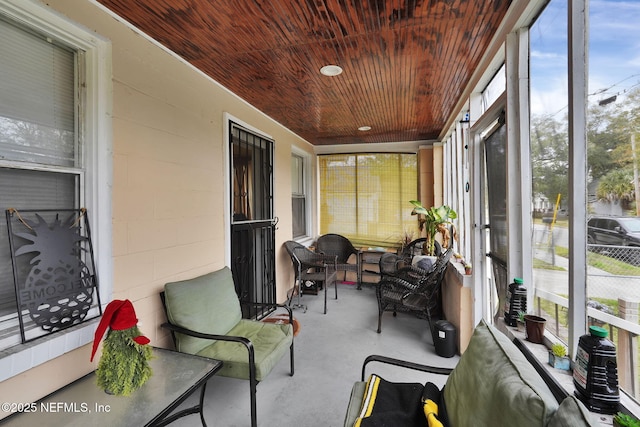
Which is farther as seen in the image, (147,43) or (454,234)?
(454,234)

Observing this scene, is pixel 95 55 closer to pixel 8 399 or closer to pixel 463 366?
pixel 8 399

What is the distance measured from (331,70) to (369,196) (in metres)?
3.26

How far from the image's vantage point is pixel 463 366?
123cm

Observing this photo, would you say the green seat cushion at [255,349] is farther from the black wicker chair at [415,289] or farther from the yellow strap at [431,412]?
the black wicker chair at [415,289]

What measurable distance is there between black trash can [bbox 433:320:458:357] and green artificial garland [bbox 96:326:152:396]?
248 centimetres

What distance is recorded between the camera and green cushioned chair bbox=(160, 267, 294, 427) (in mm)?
1851

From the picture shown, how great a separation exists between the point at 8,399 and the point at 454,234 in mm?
4338

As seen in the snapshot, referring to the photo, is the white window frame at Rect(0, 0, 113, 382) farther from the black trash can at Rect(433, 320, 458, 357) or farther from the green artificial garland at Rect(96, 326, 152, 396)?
the black trash can at Rect(433, 320, 458, 357)

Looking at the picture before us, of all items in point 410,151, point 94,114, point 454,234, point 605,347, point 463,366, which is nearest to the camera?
point 605,347

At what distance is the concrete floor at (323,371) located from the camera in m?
1.95

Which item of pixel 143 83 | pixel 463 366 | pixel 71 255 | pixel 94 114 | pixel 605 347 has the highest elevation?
pixel 143 83

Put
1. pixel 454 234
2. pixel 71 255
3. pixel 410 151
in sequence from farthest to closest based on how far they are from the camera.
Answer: pixel 410 151 → pixel 454 234 → pixel 71 255

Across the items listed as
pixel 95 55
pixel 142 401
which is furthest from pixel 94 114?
pixel 142 401

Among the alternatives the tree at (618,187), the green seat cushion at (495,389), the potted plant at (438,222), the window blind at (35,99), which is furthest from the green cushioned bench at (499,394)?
the potted plant at (438,222)
